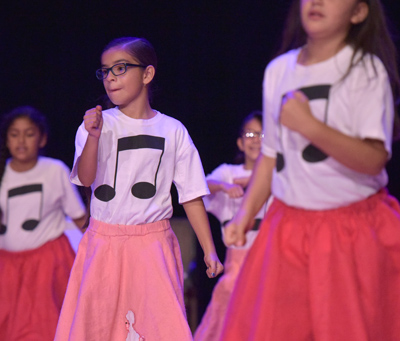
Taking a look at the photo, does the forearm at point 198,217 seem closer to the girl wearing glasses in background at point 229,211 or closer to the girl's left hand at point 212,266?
the girl's left hand at point 212,266

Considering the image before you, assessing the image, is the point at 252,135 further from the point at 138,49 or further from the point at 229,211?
the point at 138,49

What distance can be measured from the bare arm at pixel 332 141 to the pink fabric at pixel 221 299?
2.03m

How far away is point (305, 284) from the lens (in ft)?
5.05

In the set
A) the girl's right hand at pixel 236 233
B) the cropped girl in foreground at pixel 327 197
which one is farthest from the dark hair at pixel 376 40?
the girl's right hand at pixel 236 233

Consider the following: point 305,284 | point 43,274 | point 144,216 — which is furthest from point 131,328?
point 43,274

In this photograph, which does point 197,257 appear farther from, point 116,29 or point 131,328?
point 131,328

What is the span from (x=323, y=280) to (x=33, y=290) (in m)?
2.08

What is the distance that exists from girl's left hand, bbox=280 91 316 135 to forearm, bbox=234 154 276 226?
207 mm

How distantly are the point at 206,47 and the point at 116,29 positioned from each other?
0.56 meters

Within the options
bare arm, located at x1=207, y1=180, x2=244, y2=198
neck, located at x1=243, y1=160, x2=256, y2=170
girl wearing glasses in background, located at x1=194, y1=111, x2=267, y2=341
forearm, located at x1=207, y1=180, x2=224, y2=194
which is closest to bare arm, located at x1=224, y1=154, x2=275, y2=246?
bare arm, located at x1=207, y1=180, x2=244, y2=198

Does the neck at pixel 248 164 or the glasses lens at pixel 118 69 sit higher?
the glasses lens at pixel 118 69

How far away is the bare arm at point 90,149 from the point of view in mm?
2082

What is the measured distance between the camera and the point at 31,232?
10.5 feet

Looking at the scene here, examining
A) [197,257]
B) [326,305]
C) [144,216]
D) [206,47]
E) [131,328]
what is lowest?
[197,257]
